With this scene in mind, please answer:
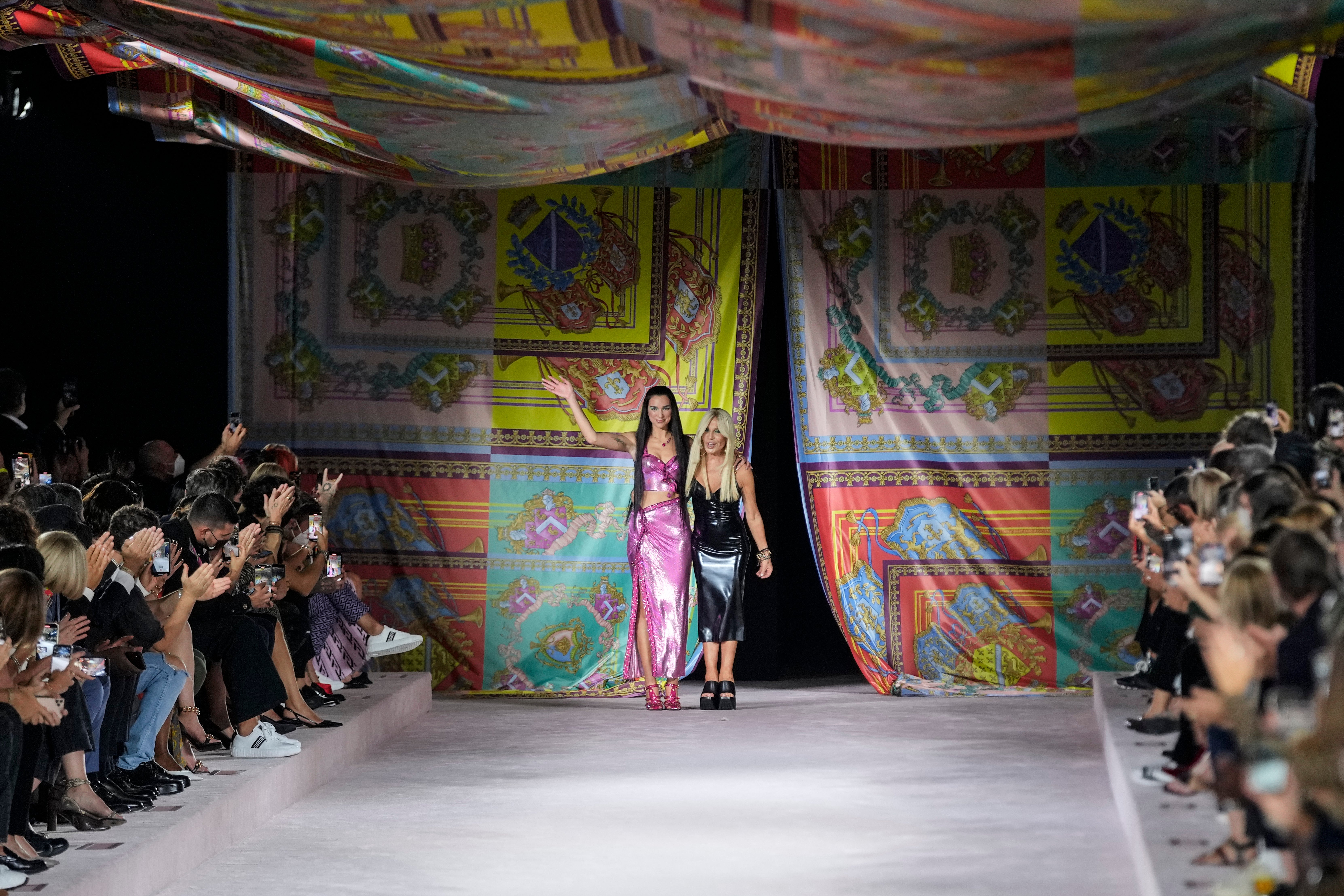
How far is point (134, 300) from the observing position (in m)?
8.07

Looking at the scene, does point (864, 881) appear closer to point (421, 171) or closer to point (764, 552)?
point (421, 171)

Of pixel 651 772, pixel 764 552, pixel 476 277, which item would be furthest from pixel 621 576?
pixel 651 772

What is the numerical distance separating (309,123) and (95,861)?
8.24 ft

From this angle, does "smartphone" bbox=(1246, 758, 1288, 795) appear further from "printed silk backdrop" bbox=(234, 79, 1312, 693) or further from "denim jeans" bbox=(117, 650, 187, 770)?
"printed silk backdrop" bbox=(234, 79, 1312, 693)

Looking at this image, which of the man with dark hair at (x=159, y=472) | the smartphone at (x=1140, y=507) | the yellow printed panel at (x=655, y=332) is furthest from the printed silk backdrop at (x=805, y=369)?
the smartphone at (x=1140, y=507)

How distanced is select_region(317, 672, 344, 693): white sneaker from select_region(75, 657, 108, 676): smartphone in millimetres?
2771

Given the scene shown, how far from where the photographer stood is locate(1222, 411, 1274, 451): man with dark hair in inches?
231

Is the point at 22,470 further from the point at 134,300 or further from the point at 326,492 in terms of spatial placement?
the point at 134,300

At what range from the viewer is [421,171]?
580 cm

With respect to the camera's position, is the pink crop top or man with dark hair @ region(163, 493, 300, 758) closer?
man with dark hair @ region(163, 493, 300, 758)

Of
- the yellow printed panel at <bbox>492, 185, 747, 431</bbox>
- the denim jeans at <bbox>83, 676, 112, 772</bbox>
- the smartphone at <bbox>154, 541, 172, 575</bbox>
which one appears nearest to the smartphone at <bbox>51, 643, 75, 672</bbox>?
the denim jeans at <bbox>83, 676, 112, 772</bbox>

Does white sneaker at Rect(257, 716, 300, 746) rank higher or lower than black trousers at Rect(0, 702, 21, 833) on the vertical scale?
lower

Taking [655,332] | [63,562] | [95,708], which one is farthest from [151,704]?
[655,332]

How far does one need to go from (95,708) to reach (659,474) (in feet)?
12.0
